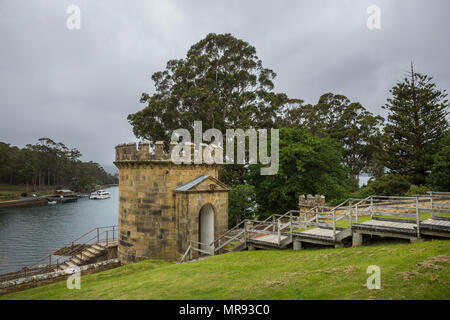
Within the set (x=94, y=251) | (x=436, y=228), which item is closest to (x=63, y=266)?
(x=94, y=251)

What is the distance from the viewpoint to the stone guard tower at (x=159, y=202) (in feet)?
44.0

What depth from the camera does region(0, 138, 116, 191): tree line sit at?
7494cm

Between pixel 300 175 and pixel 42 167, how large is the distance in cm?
8413

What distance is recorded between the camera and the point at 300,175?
71.9 feet

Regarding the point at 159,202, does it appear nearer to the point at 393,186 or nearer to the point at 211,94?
the point at 211,94

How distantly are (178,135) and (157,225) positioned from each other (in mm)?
15520

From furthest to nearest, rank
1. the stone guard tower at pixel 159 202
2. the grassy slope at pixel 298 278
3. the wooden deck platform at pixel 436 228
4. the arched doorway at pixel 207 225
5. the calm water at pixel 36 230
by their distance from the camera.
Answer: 1. the calm water at pixel 36 230
2. the arched doorway at pixel 207 225
3. the stone guard tower at pixel 159 202
4. the wooden deck platform at pixel 436 228
5. the grassy slope at pixel 298 278

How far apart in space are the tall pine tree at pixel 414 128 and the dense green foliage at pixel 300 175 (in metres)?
9.62

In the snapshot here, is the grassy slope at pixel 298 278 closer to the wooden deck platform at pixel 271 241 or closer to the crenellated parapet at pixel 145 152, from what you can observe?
the wooden deck platform at pixel 271 241

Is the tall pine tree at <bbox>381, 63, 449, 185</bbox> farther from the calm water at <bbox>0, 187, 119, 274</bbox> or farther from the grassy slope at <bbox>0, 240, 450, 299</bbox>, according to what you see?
the calm water at <bbox>0, 187, 119, 274</bbox>

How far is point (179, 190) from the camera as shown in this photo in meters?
13.4

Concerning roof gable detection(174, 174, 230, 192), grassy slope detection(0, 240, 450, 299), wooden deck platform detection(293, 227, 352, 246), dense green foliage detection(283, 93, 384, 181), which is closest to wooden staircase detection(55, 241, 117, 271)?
grassy slope detection(0, 240, 450, 299)

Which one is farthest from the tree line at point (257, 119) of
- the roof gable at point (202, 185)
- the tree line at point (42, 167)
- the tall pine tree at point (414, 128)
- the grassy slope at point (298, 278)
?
the tree line at point (42, 167)

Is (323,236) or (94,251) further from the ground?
(323,236)
